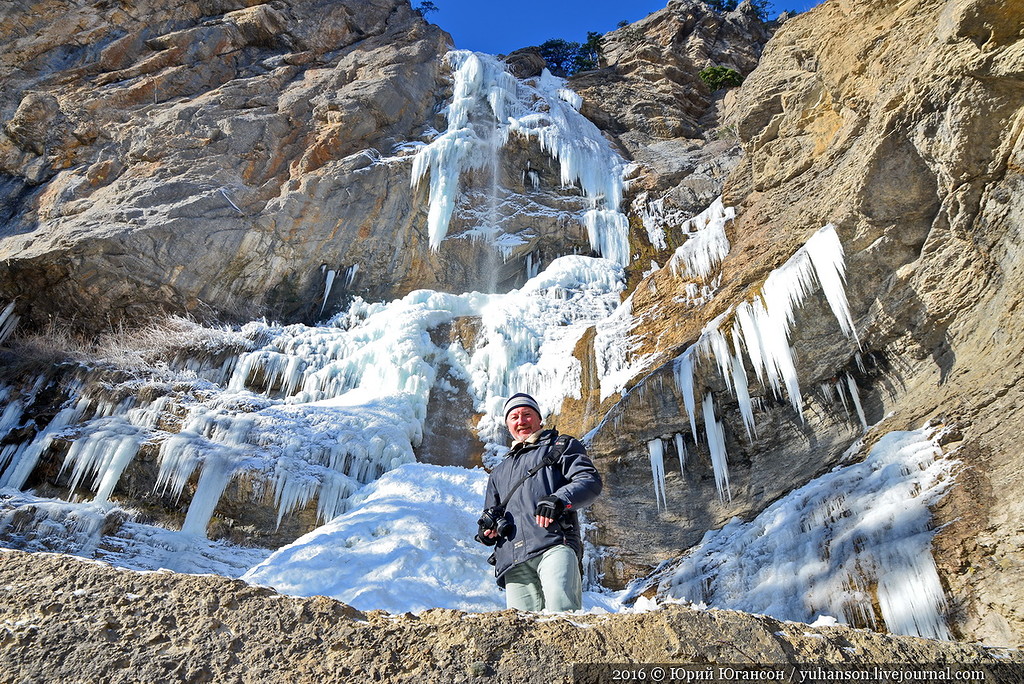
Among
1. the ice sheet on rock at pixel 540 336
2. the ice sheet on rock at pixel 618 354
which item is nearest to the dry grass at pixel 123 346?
the ice sheet on rock at pixel 540 336

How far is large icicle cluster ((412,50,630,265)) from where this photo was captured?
18.7 meters

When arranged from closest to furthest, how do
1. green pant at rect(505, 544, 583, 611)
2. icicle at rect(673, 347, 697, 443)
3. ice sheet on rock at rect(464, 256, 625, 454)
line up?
green pant at rect(505, 544, 583, 611) → icicle at rect(673, 347, 697, 443) → ice sheet on rock at rect(464, 256, 625, 454)

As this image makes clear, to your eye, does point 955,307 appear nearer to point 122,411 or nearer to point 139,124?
point 122,411

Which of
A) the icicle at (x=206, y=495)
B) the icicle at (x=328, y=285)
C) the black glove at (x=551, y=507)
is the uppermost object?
the icicle at (x=328, y=285)

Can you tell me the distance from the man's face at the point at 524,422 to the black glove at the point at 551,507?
2.30 ft

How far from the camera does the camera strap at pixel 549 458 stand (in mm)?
3629

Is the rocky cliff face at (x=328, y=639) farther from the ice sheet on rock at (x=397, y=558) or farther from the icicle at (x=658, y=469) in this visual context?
the icicle at (x=658, y=469)

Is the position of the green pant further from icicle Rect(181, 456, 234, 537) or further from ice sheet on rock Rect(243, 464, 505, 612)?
icicle Rect(181, 456, 234, 537)

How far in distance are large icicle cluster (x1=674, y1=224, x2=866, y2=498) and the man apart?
223 inches

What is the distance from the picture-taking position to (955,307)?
24.1 ft

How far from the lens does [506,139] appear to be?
2034cm

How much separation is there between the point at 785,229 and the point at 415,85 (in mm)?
15067

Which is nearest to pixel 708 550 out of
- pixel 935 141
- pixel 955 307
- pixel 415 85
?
pixel 955 307

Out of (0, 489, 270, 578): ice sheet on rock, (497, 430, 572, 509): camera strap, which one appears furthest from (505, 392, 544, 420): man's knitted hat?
(0, 489, 270, 578): ice sheet on rock
